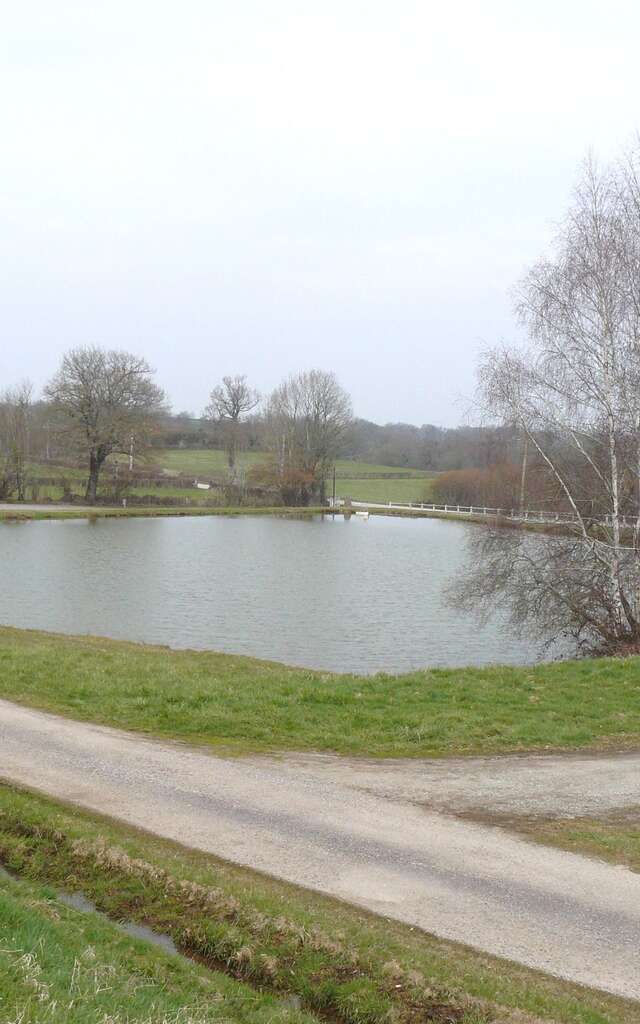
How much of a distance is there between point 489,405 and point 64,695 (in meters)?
11.5

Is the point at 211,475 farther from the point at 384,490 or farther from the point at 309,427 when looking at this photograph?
the point at 384,490

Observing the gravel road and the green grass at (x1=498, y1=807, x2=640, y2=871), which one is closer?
the gravel road

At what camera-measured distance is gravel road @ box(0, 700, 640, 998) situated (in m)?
6.17

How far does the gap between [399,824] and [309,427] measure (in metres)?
87.3

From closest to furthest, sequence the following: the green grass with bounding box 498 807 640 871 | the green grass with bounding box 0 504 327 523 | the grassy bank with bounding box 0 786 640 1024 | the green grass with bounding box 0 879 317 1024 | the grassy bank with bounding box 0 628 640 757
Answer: the green grass with bounding box 0 879 317 1024 → the grassy bank with bounding box 0 786 640 1024 → the green grass with bounding box 498 807 640 871 → the grassy bank with bounding box 0 628 640 757 → the green grass with bounding box 0 504 327 523

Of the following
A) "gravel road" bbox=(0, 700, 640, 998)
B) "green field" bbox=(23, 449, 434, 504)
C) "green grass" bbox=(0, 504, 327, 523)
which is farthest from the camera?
"green field" bbox=(23, 449, 434, 504)

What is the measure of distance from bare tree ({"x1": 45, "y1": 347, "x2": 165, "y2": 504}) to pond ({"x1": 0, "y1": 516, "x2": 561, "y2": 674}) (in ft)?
61.7

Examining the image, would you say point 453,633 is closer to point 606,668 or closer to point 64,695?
point 606,668

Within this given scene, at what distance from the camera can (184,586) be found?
3186cm

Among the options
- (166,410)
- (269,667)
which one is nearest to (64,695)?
(269,667)

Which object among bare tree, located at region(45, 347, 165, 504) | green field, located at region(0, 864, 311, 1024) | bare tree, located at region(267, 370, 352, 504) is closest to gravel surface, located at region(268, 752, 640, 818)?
green field, located at region(0, 864, 311, 1024)

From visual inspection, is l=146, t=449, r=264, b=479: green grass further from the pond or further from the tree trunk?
the pond

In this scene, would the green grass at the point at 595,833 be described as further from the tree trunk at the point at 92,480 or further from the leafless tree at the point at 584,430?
the tree trunk at the point at 92,480

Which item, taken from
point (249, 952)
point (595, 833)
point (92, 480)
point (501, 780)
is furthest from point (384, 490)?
point (249, 952)
